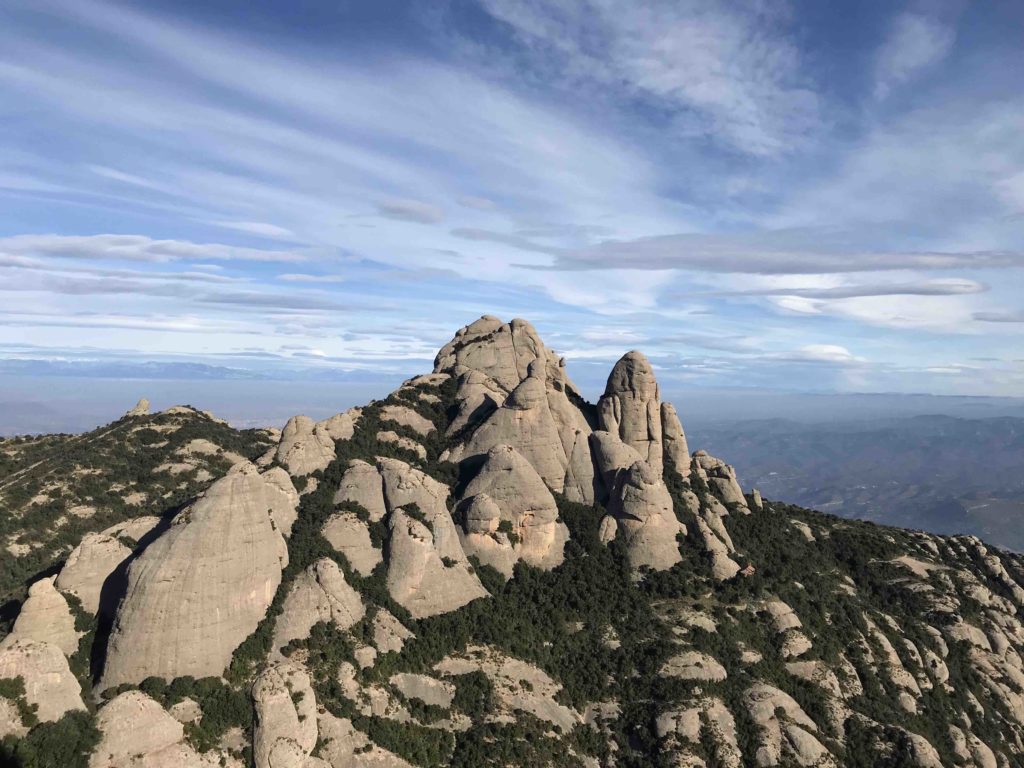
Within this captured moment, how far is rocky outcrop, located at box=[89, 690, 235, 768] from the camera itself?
46.4m

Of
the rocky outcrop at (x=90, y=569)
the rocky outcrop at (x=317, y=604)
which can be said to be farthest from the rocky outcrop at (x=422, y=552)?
the rocky outcrop at (x=90, y=569)

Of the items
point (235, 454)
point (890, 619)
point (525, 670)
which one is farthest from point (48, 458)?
point (890, 619)

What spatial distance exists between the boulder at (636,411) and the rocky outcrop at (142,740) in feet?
231

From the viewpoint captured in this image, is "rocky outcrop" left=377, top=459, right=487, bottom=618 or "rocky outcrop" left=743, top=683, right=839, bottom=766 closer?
"rocky outcrop" left=743, top=683, right=839, bottom=766

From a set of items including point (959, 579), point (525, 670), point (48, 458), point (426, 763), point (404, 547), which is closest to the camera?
point (426, 763)

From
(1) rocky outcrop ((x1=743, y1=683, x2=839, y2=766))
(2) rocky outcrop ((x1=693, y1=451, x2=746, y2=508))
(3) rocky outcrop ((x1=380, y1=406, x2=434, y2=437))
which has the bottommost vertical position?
(1) rocky outcrop ((x1=743, y1=683, x2=839, y2=766))

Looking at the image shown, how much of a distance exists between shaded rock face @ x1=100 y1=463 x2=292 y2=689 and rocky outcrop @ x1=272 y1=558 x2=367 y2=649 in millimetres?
2302

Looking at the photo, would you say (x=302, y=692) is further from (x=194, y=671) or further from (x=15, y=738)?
(x=15, y=738)

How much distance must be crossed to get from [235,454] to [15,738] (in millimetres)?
73680

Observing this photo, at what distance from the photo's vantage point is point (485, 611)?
74.2 m

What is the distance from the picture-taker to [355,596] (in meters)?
69.2

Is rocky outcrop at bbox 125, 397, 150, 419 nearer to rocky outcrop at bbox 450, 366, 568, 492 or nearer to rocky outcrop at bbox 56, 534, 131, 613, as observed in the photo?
rocky outcrop at bbox 56, 534, 131, 613

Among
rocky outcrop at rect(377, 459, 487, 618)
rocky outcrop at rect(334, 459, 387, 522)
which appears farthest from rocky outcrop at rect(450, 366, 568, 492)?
rocky outcrop at rect(334, 459, 387, 522)

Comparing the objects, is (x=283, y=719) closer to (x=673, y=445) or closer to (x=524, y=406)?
(x=524, y=406)
